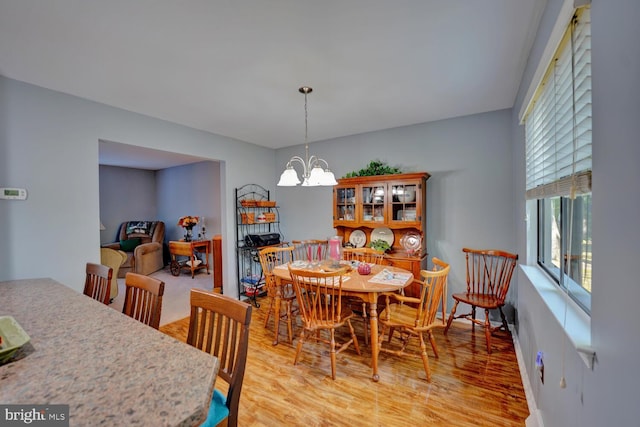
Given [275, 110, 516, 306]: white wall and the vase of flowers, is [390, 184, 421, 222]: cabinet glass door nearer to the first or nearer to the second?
[275, 110, 516, 306]: white wall

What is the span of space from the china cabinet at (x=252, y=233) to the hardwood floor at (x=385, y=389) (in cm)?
143

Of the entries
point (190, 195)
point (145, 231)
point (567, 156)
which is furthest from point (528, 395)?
point (145, 231)

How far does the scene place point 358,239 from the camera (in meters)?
3.79

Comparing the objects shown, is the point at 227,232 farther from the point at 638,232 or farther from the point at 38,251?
the point at 638,232

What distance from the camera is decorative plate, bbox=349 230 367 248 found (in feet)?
12.4

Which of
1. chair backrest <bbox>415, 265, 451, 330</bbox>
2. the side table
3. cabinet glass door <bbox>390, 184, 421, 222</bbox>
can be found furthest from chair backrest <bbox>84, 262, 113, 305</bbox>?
the side table

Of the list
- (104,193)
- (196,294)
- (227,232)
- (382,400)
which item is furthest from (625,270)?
(104,193)

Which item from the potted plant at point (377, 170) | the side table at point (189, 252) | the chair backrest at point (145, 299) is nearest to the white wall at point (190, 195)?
the side table at point (189, 252)

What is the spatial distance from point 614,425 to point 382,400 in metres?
1.44

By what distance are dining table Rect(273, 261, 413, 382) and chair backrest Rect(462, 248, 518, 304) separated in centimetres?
101

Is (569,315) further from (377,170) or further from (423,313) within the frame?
(377,170)

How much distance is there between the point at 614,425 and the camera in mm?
739

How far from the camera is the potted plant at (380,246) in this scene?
333cm

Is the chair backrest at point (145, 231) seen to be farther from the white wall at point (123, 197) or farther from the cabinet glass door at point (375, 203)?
the cabinet glass door at point (375, 203)
